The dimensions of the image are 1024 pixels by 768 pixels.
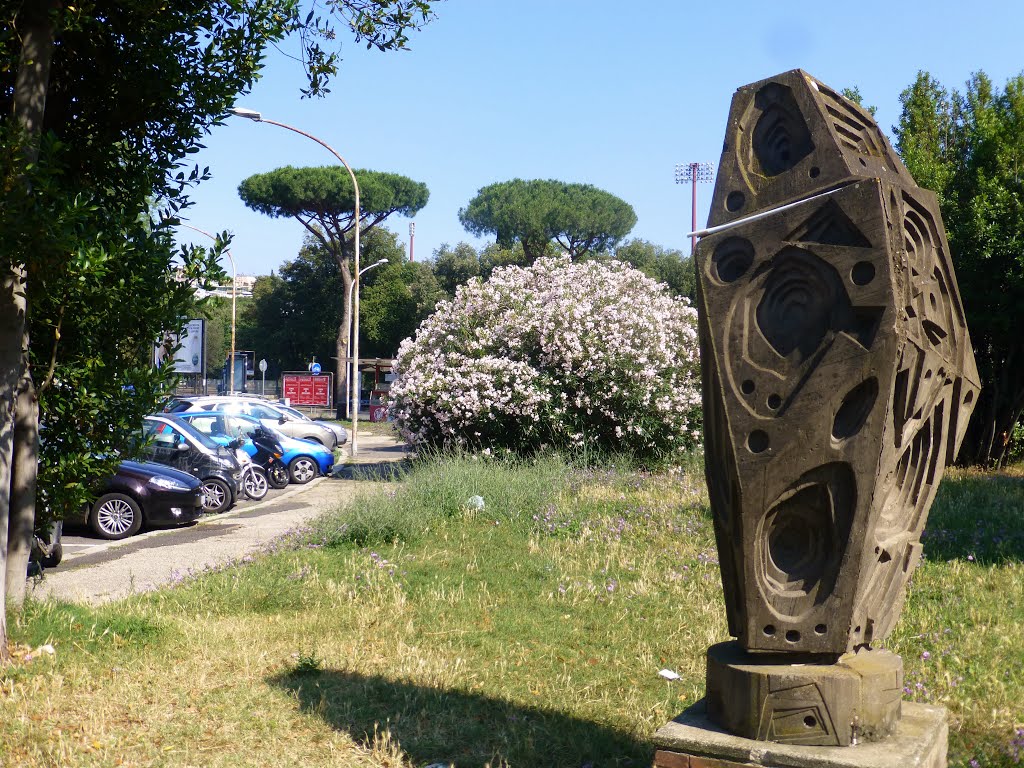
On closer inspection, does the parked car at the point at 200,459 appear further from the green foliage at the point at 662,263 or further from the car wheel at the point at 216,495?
the green foliage at the point at 662,263

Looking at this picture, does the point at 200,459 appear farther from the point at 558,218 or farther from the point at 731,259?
the point at 558,218

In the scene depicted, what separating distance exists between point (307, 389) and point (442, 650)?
3324cm

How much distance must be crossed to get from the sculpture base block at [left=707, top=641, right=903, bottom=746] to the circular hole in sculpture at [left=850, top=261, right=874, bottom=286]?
4.93 ft

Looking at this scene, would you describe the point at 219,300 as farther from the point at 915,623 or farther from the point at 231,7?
the point at 915,623

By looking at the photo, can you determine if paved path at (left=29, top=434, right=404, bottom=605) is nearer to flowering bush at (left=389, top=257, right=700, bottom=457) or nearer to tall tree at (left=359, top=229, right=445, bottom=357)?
flowering bush at (left=389, top=257, right=700, bottom=457)

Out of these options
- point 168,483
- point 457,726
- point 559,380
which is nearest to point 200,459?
point 168,483

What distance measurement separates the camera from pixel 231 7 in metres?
7.05

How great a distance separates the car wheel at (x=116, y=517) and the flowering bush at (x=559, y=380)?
212 inches

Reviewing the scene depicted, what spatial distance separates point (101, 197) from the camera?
23.9 feet

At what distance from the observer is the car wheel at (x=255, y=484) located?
17.5m

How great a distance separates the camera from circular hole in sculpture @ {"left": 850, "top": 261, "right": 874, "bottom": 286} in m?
3.85

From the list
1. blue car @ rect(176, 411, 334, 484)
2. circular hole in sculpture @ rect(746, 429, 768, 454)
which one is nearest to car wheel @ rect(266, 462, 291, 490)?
blue car @ rect(176, 411, 334, 484)

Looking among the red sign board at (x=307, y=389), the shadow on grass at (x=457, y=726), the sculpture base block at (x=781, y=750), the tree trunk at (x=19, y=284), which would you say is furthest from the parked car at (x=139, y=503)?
the red sign board at (x=307, y=389)

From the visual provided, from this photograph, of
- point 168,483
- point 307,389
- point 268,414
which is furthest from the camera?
point 307,389
